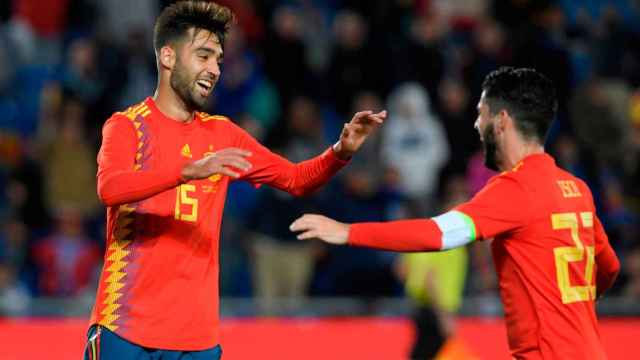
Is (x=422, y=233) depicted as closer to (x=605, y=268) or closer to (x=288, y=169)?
(x=288, y=169)

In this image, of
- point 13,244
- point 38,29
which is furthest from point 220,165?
point 38,29

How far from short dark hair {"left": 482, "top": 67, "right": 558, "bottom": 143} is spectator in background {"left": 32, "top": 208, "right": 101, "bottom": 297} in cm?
689

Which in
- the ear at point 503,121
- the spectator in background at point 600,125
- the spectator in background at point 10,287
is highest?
the spectator in background at point 600,125

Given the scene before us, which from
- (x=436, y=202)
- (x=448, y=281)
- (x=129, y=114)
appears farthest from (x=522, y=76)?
(x=436, y=202)

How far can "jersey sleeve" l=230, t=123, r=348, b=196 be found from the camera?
5.57m

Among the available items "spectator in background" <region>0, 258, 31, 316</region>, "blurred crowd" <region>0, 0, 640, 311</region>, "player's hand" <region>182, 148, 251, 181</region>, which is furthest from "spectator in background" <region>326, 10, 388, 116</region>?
"player's hand" <region>182, 148, 251, 181</region>

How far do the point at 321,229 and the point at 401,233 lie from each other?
1.11 feet

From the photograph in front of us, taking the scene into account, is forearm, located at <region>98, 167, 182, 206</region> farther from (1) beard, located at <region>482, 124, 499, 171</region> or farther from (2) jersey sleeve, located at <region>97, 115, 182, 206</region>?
(1) beard, located at <region>482, 124, 499, 171</region>

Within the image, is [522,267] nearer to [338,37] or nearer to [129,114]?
[129,114]

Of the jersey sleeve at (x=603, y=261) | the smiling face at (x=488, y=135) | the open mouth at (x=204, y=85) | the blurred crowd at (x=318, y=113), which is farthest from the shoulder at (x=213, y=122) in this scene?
the blurred crowd at (x=318, y=113)

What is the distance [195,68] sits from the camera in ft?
17.8

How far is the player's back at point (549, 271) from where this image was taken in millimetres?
5098

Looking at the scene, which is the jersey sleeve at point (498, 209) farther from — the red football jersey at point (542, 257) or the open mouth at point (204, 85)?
the open mouth at point (204, 85)

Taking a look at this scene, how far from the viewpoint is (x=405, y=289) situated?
1193 centimetres
